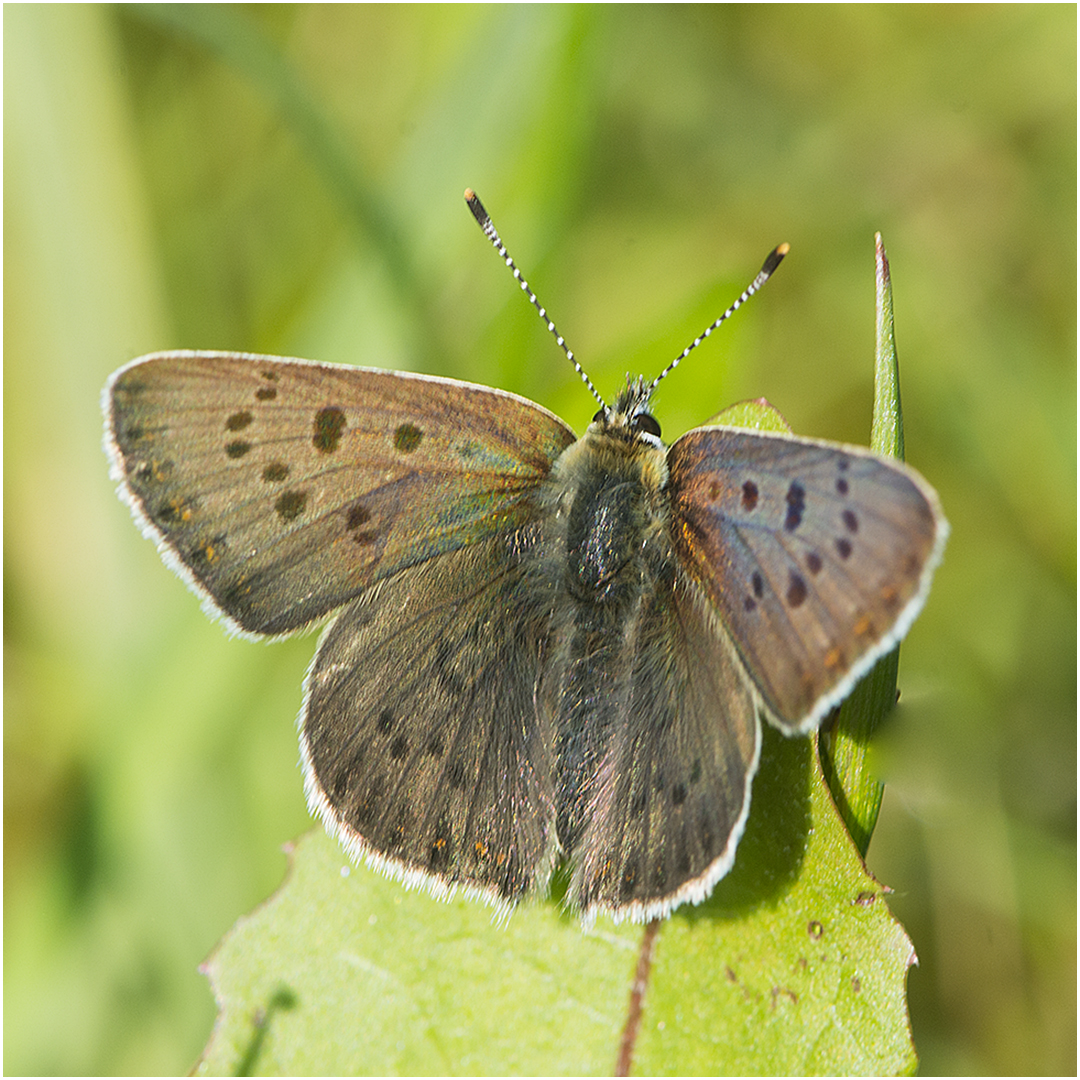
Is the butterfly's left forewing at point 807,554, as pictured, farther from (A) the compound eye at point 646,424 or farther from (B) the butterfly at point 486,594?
(A) the compound eye at point 646,424

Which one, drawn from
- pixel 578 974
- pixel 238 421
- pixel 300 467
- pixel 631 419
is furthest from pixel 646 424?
pixel 578 974

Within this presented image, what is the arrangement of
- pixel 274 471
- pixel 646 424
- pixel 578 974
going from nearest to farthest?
pixel 578 974
pixel 274 471
pixel 646 424

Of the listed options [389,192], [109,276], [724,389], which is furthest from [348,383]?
[109,276]

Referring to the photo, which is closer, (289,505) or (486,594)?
(289,505)

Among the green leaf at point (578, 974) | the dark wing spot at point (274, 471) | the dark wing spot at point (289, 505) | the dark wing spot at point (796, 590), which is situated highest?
the dark wing spot at point (274, 471)

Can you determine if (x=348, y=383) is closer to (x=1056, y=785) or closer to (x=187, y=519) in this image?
(x=187, y=519)

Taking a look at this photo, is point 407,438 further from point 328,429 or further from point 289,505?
point 289,505

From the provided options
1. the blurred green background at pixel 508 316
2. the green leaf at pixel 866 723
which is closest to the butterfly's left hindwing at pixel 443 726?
the green leaf at pixel 866 723
